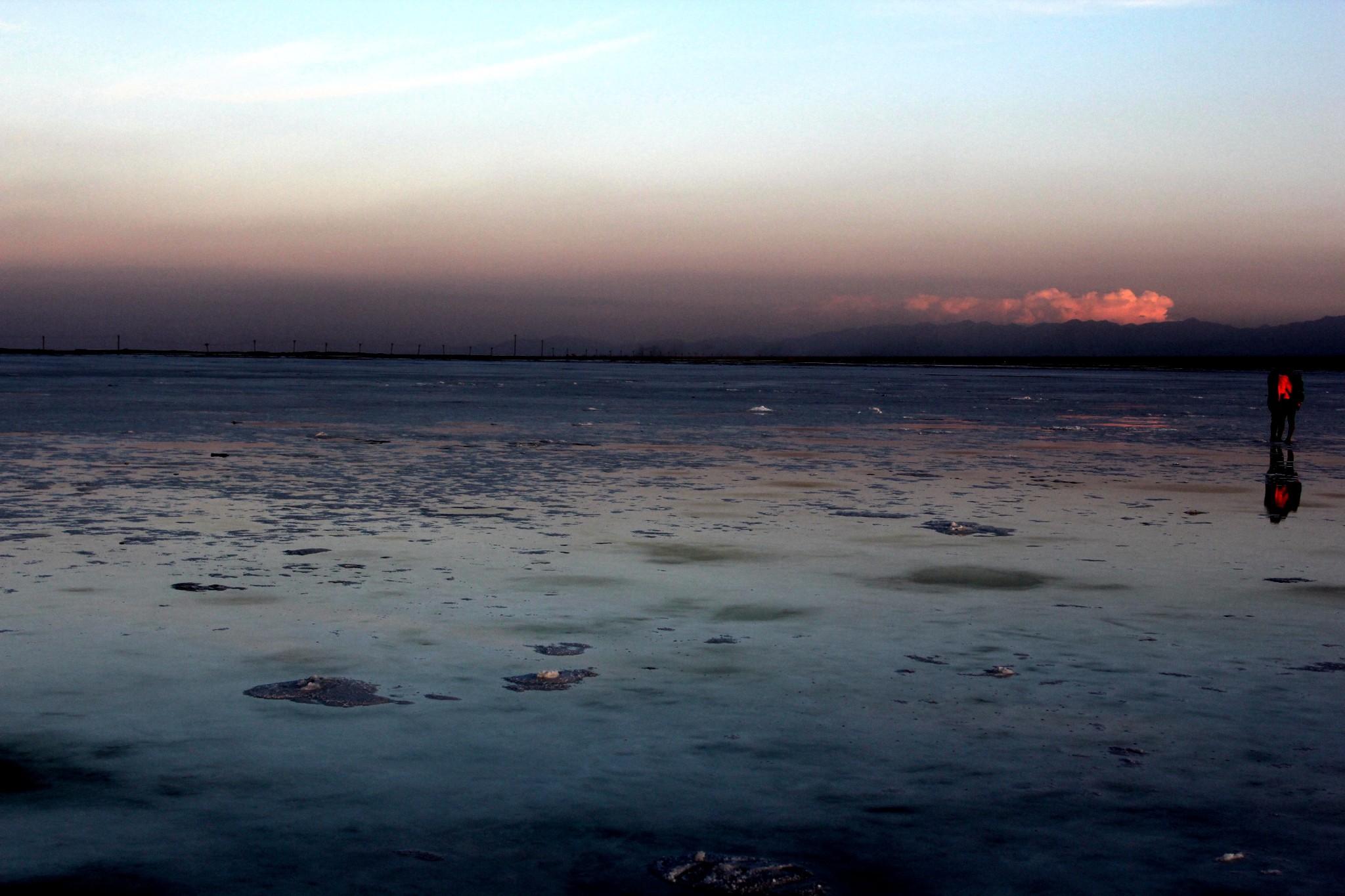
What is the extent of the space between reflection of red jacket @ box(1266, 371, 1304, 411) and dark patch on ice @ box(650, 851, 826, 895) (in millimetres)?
24125

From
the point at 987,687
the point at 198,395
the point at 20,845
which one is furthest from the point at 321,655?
the point at 198,395

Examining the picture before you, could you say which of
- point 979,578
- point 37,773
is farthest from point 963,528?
point 37,773

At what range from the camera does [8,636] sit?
7121mm

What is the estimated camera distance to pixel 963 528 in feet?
40.4

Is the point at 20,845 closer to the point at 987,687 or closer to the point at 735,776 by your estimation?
the point at 735,776

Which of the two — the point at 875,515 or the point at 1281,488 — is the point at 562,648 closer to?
the point at 875,515

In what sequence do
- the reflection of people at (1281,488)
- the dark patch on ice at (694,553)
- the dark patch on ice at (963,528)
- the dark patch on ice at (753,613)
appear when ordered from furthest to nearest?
the reflection of people at (1281,488)
the dark patch on ice at (963,528)
the dark patch on ice at (694,553)
the dark patch on ice at (753,613)

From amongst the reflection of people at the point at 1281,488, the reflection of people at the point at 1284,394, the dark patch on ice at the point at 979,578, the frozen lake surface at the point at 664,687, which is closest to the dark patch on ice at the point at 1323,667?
the frozen lake surface at the point at 664,687

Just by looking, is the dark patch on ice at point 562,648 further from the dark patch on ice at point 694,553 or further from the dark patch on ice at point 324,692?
the dark patch on ice at point 694,553

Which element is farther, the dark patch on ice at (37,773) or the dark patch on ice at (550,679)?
the dark patch on ice at (550,679)

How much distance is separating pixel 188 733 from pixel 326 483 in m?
10.4

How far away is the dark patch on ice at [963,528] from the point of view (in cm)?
1205

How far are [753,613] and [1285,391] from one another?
21.0 metres

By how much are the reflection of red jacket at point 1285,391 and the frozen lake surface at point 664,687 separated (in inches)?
425
